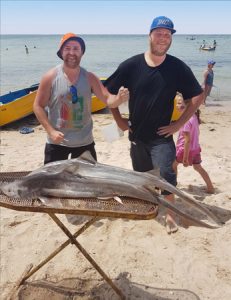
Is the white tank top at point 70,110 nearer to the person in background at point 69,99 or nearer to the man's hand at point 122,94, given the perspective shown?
the person in background at point 69,99

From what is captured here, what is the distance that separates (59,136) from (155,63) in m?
1.63

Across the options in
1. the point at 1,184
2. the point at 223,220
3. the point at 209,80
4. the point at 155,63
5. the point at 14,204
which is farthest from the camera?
the point at 209,80

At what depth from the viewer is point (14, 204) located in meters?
3.07

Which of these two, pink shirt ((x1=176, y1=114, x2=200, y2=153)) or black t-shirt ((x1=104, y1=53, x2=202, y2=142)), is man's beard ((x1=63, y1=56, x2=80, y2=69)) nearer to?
black t-shirt ((x1=104, y1=53, x2=202, y2=142))

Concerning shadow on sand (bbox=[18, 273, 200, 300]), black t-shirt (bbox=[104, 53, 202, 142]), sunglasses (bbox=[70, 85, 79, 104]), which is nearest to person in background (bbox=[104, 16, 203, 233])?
black t-shirt (bbox=[104, 53, 202, 142])

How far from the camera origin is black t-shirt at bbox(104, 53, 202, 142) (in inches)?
180

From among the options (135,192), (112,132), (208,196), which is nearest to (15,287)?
(135,192)

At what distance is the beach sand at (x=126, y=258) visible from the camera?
13.1 feet

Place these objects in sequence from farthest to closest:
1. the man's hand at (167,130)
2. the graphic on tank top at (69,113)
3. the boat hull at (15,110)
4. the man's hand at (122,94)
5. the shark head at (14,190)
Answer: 1. the boat hull at (15,110)
2. the man's hand at (167,130)
3. the graphic on tank top at (69,113)
4. the man's hand at (122,94)
5. the shark head at (14,190)

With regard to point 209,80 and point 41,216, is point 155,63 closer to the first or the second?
point 41,216

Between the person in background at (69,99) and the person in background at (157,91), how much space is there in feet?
1.20

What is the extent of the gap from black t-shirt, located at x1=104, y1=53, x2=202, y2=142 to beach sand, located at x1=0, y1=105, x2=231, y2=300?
1506 millimetres

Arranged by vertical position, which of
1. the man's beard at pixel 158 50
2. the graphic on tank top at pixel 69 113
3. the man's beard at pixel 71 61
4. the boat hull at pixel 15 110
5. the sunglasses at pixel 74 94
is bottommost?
the boat hull at pixel 15 110

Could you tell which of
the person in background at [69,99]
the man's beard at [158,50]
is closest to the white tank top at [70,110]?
the person in background at [69,99]
